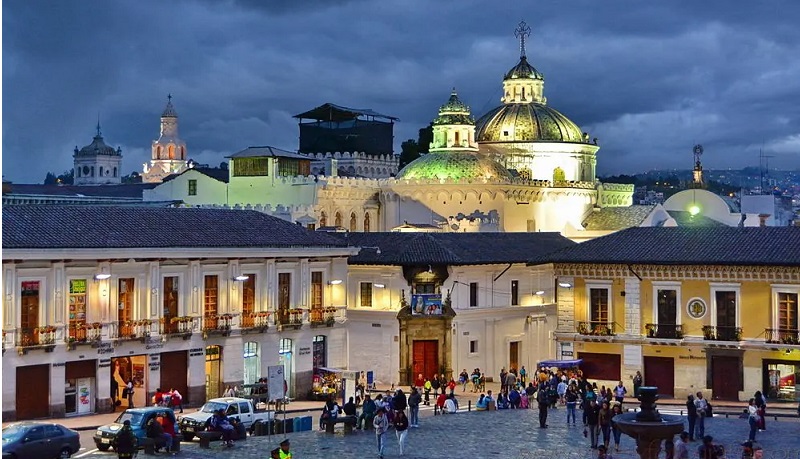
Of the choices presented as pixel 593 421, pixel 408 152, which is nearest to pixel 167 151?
pixel 408 152

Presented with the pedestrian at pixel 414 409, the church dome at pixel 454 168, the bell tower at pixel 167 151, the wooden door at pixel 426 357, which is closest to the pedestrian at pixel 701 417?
the pedestrian at pixel 414 409

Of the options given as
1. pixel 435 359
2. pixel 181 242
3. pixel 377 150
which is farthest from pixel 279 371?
pixel 377 150

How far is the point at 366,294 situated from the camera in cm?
6544

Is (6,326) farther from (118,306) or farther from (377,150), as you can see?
(377,150)

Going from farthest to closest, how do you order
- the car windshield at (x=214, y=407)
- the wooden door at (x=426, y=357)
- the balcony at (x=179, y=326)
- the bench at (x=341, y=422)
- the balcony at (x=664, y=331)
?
the wooden door at (x=426, y=357) < the balcony at (x=664, y=331) < the balcony at (x=179, y=326) < the bench at (x=341, y=422) < the car windshield at (x=214, y=407)

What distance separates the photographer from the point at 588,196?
103 m

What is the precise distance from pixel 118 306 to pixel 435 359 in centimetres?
1879

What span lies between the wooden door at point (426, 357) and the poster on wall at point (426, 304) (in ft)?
5.55

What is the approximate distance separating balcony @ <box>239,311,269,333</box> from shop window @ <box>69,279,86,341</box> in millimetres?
8243

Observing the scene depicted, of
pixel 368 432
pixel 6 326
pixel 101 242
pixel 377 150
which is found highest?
pixel 377 150

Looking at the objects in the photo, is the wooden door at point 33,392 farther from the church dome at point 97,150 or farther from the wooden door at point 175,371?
Answer: the church dome at point 97,150

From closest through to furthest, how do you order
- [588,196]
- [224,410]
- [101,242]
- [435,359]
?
[224,410] → [101,242] → [435,359] → [588,196]

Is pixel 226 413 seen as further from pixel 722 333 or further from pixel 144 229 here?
pixel 722 333

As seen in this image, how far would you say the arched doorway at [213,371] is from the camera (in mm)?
54375
